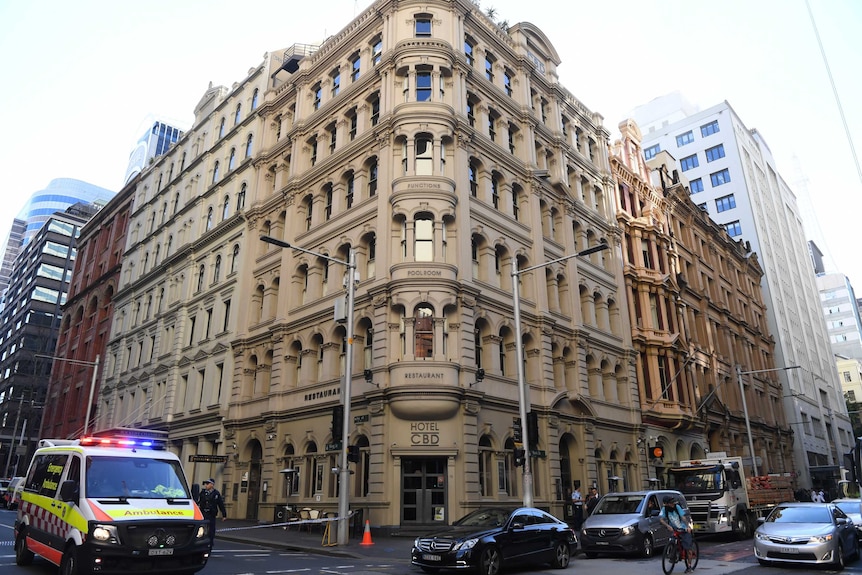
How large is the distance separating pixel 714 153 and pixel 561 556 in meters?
74.3

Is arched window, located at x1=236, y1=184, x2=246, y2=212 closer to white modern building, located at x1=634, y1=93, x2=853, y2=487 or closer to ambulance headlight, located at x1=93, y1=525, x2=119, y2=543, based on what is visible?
ambulance headlight, located at x1=93, y1=525, x2=119, y2=543

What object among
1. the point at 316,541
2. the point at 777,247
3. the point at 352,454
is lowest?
the point at 316,541

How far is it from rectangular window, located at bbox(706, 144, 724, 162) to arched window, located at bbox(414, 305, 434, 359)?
2580 inches

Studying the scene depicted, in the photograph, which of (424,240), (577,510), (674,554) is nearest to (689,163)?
(424,240)

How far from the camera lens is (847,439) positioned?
80625mm

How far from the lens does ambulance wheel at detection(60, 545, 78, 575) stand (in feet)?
31.2

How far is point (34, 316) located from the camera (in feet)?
283

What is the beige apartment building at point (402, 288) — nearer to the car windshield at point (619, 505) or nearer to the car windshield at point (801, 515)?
the car windshield at point (619, 505)

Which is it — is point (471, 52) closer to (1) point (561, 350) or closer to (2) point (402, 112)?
(2) point (402, 112)

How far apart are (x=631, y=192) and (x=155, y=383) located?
36.6 m

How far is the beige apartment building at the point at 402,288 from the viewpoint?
24.5m

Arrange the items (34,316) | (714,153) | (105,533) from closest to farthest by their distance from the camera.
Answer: (105,533)
(714,153)
(34,316)

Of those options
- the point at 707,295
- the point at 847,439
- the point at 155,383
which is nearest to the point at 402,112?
the point at 155,383

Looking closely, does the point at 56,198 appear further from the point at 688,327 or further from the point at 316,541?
the point at 316,541
